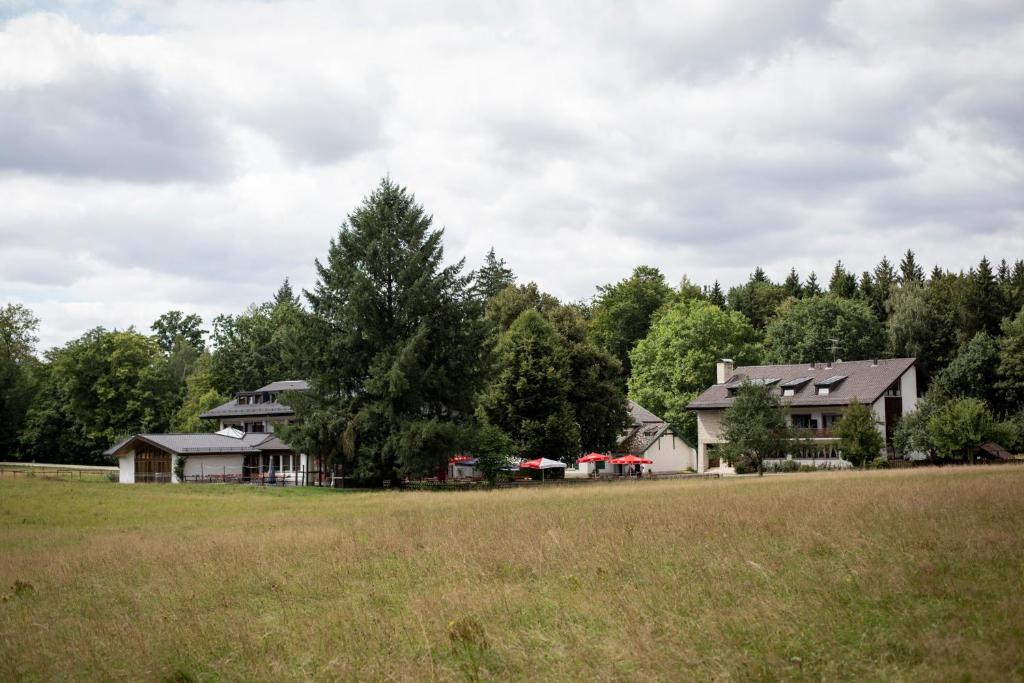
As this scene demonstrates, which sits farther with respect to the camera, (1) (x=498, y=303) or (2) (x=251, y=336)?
(2) (x=251, y=336)

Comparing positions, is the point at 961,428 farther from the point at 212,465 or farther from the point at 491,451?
the point at 212,465

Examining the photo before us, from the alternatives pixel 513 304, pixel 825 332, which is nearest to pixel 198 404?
pixel 513 304

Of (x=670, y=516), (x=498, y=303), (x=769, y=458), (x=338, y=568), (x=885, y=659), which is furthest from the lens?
(x=498, y=303)

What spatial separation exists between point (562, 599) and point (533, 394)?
5142 centimetres

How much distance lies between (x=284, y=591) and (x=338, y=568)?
5.07ft

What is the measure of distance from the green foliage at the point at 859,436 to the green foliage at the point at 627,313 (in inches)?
1783

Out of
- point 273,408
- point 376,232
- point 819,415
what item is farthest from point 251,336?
point 819,415

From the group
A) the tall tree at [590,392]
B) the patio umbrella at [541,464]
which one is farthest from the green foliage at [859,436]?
the patio umbrella at [541,464]

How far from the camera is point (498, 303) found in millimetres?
→ 78500

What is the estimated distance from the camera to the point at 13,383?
9981 centimetres

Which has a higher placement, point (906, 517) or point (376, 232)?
point (376, 232)

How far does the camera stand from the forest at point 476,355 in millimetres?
52344

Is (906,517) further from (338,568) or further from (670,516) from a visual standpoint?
(338,568)

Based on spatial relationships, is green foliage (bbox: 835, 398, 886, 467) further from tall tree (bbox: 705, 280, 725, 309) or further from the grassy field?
tall tree (bbox: 705, 280, 725, 309)
